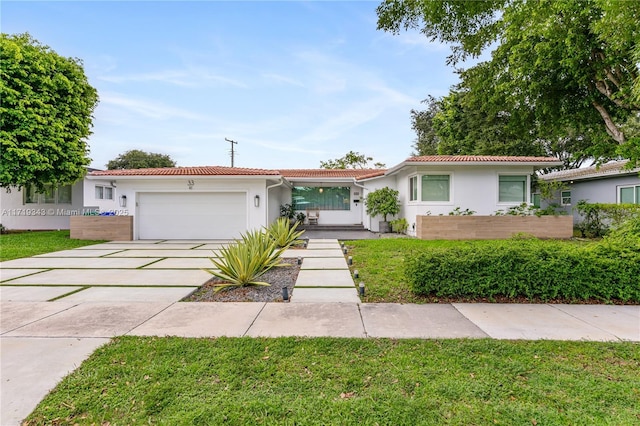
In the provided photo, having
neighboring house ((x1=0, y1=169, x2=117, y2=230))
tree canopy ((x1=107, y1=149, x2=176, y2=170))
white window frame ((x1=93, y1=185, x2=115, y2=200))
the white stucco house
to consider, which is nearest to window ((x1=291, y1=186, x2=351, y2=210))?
the white stucco house

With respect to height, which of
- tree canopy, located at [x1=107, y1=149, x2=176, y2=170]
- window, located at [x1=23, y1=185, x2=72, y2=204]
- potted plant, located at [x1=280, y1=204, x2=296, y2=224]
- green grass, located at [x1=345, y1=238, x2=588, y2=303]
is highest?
tree canopy, located at [x1=107, y1=149, x2=176, y2=170]

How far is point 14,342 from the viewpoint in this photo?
3373 mm

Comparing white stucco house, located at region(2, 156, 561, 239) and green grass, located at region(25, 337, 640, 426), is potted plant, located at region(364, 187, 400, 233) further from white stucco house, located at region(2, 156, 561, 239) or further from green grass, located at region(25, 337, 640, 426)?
green grass, located at region(25, 337, 640, 426)

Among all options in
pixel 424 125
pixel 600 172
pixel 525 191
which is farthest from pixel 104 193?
pixel 600 172

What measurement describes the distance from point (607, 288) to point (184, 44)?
13.2 meters

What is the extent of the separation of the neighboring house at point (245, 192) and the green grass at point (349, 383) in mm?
9527

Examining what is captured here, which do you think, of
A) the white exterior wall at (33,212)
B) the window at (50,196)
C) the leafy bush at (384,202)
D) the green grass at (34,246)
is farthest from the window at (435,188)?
the window at (50,196)

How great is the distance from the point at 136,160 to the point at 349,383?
36645 millimetres

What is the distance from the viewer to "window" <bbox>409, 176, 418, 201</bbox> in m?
12.8

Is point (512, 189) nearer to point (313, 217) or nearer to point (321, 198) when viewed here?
point (321, 198)

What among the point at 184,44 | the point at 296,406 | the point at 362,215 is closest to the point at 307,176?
the point at 362,215

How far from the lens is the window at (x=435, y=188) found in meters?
12.6

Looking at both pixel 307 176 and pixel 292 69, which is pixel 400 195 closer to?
pixel 307 176

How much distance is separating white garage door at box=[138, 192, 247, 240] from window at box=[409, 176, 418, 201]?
284 inches
